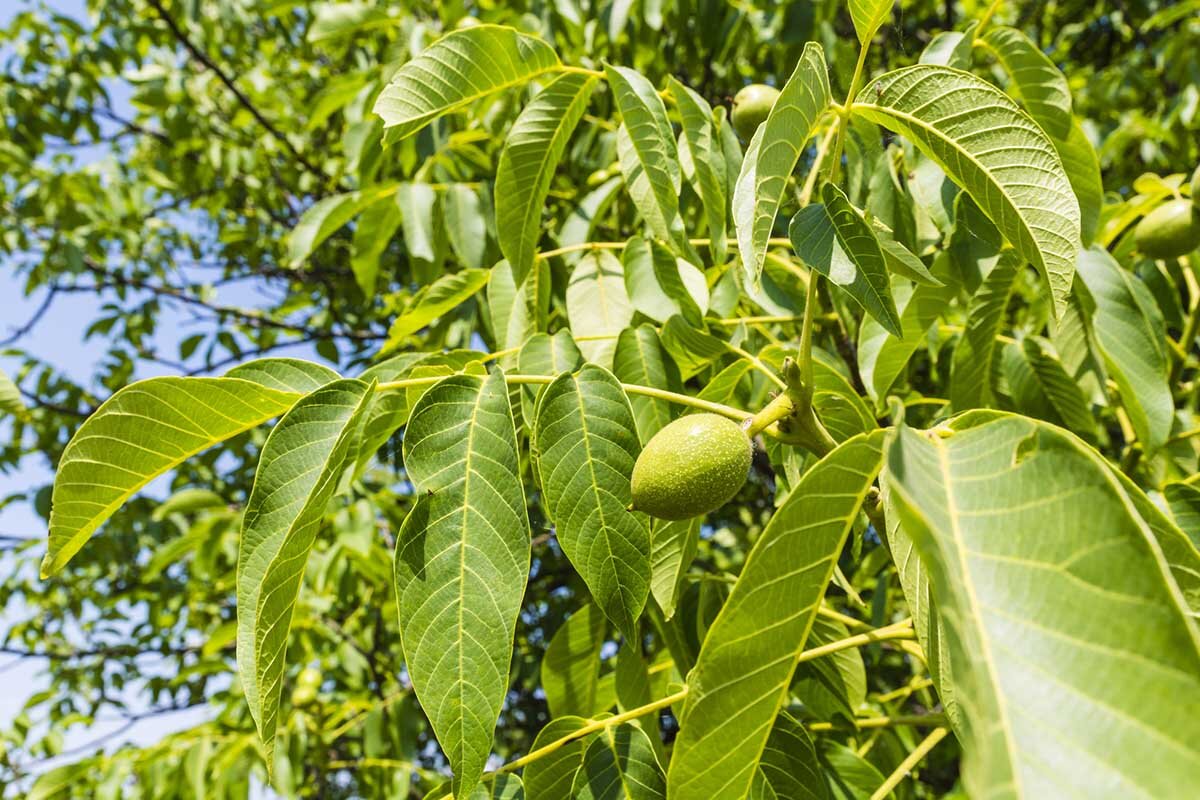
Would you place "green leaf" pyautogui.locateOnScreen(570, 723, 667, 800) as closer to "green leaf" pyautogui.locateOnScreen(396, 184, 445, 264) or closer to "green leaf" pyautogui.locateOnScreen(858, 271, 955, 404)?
"green leaf" pyautogui.locateOnScreen(858, 271, 955, 404)

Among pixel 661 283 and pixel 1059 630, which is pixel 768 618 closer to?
pixel 1059 630

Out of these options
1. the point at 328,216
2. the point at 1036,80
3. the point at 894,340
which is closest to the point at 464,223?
the point at 328,216

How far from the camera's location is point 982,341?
1511 millimetres

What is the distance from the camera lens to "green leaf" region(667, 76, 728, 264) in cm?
120

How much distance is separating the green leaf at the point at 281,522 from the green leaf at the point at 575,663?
0.65 metres

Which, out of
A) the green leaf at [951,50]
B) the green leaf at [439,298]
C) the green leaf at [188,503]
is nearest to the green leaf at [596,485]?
the green leaf at [439,298]

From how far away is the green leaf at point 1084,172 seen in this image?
1.32 m

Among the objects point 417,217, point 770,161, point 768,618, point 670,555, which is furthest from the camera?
point 417,217

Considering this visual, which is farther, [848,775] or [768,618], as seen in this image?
[848,775]

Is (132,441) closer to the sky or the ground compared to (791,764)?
closer to the sky

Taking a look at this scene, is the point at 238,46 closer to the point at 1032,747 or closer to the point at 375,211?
the point at 375,211

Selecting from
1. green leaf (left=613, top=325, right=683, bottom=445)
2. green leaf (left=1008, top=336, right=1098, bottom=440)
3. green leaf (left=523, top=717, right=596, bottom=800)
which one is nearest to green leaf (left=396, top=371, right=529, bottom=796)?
green leaf (left=523, top=717, right=596, bottom=800)

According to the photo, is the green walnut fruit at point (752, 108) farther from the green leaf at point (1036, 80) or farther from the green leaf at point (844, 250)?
the green leaf at point (844, 250)

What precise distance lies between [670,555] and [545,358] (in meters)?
0.33
